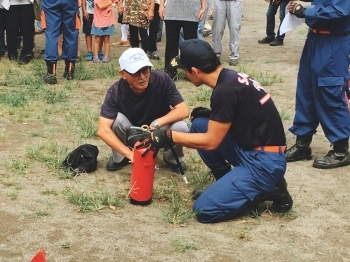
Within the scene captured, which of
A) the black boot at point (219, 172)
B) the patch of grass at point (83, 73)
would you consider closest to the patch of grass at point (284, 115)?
the black boot at point (219, 172)

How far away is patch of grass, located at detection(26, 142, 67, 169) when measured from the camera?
5.32 metres

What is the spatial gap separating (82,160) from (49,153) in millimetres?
508

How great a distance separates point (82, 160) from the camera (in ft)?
17.2

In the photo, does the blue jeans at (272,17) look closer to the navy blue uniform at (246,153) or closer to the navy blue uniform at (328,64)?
the navy blue uniform at (328,64)

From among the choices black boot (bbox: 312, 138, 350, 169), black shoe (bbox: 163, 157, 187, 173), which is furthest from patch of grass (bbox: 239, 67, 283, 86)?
black shoe (bbox: 163, 157, 187, 173)

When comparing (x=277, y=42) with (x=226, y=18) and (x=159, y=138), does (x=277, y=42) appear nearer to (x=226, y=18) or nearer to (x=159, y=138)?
(x=226, y=18)

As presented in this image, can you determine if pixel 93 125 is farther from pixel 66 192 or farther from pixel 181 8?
pixel 181 8

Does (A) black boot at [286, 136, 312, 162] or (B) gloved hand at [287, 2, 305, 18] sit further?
(A) black boot at [286, 136, 312, 162]

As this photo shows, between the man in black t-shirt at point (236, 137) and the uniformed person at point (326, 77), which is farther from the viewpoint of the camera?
the uniformed person at point (326, 77)

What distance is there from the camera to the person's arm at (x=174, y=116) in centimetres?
505

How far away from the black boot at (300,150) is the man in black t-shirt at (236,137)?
121 cm

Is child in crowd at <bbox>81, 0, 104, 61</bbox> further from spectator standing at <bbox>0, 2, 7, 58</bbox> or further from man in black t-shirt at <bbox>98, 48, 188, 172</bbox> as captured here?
man in black t-shirt at <bbox>98, 48, 188, 172</bbox>

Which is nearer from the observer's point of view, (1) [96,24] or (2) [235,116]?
(2) [235,116]

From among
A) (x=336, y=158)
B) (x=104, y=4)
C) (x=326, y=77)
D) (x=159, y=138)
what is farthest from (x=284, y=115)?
(x=104, y=4)
